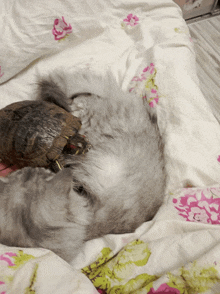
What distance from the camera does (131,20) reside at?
4.25 ft

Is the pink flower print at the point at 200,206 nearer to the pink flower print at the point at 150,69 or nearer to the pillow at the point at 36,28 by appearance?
the pink flower print at the point at 150,69

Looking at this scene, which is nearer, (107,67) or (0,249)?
(0,249)

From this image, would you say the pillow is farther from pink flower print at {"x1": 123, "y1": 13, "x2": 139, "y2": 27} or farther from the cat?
the cat

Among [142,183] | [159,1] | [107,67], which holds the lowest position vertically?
[142,183]

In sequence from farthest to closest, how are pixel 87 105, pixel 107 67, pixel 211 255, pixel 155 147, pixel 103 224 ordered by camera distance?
pixel 107 67
pixel 87 105
pixel 155 147
pixel 103 224
pixel 211 255

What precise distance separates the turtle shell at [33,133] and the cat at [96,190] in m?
0.08

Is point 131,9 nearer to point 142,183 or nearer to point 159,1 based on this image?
point 159,1

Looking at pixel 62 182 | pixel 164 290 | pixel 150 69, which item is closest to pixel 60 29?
pixel 150 69

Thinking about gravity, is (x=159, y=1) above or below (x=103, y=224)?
above

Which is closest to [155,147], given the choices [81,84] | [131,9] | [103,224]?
[103,224]

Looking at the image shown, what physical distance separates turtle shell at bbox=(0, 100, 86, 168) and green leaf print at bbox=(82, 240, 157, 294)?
0.46 meters

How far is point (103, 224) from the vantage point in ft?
2.65

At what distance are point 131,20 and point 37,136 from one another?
88 cm

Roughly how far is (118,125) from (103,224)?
41 cm
